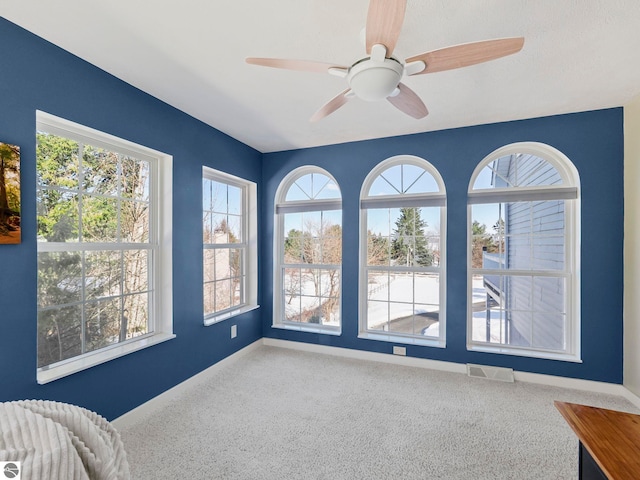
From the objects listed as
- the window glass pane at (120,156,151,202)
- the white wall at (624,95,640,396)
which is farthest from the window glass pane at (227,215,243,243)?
the white wall at (624,95,640,396)

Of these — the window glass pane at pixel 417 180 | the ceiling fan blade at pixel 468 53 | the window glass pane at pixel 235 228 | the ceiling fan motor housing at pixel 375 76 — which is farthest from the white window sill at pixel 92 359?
the window glass pane at pixel 417 180

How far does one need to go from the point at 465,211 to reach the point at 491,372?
1.65 m

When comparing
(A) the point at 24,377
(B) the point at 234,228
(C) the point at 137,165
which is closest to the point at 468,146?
(B) the point at 234,228

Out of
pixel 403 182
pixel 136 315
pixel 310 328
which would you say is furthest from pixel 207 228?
pixel 403 182

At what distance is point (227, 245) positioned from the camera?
360 cm

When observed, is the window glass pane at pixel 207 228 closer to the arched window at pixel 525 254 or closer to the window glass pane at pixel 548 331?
the arched window at pixel 525 254

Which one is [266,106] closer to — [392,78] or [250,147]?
[250,147]

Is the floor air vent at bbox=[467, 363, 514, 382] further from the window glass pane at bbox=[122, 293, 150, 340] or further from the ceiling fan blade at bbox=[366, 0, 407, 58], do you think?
the window glass pane at bbox=[122, 293, 150, 340]

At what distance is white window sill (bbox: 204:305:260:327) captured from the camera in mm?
3193

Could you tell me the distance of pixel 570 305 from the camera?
2975mm

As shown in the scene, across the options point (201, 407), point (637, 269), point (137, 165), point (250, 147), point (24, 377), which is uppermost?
point (250, 147)

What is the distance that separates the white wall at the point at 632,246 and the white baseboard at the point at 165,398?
12.4 feet

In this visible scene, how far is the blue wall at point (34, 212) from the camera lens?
1691 mm

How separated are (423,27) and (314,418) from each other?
2.73 metres
